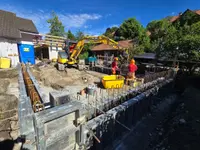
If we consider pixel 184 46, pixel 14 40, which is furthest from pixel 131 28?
pixel 14 40

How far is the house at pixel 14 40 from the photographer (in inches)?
523

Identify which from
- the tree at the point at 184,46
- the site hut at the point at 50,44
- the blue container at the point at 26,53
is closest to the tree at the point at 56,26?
the site hut at the point at 50,44

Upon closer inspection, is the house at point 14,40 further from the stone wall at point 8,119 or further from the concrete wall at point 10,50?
the stone wall at point 8,119

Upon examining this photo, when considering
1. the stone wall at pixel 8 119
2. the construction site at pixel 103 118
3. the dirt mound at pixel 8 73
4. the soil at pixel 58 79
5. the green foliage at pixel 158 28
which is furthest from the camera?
the green foliage at pixel 158 28

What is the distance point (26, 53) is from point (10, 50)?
1.80 meters

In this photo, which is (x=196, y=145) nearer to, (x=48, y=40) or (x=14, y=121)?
(x=14, y=121)

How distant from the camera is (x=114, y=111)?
11.9 ft

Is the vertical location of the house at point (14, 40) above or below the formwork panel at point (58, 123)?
above

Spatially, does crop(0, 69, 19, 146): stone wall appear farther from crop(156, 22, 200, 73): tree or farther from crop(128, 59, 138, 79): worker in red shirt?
crop(156, 22, 200, 73): tree

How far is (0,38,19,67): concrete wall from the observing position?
13146mm

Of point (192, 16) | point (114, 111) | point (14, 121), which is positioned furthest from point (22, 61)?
point (192, 16)

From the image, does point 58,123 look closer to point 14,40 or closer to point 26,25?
point 14,40

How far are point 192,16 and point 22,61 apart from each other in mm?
30557

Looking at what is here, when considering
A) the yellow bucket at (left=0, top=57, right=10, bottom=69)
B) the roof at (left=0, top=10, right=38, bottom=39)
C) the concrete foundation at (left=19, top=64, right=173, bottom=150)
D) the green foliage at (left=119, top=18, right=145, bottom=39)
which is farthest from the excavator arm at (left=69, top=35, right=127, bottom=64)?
the green foliage at (left=119, top=18, right=145, bottom=39)
